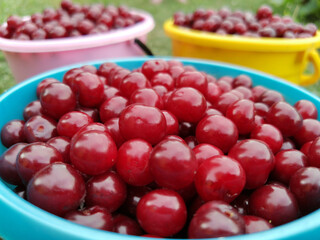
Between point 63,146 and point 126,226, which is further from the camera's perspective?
point 63,146

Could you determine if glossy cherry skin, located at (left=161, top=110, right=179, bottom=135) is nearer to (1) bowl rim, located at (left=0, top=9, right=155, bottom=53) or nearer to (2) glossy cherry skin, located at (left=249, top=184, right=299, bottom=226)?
(2) glossy cherry skin, located at (left=249, top=184, right=299, bottom=226)

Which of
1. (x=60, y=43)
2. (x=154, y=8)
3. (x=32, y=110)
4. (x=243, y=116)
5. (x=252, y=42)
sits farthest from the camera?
(x=154, y=8)

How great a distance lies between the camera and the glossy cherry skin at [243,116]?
0.83m

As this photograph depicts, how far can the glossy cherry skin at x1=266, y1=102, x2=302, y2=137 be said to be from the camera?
860 millimetres

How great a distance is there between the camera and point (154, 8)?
469 cm

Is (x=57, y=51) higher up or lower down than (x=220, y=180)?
lower down

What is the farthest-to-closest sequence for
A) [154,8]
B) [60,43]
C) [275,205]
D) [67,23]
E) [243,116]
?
[154,8]
[67,23]
[60,43]
[243,116]
[275,205]

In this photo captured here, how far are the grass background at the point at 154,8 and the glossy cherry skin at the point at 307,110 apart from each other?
1.56 metres

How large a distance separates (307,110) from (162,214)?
2.25ft

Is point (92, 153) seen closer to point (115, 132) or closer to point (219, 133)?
point (115, 132)

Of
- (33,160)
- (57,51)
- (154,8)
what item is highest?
(33,160)

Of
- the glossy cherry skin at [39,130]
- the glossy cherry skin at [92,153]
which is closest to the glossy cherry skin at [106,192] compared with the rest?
the glossy cherry skin at [92,153]

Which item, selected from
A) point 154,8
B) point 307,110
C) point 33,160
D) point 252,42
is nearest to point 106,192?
point 33,160

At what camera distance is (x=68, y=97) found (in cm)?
86
